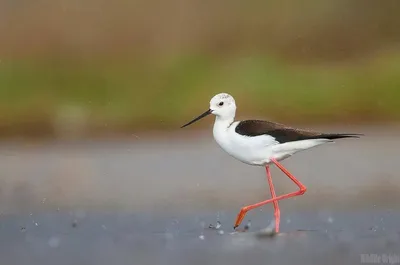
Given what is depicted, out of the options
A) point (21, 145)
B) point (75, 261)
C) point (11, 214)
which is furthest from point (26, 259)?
point (21, 145)

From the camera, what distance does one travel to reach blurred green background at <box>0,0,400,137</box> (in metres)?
11.6

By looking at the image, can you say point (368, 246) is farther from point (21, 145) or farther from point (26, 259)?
point (21, 145)

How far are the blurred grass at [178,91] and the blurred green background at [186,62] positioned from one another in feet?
0.04

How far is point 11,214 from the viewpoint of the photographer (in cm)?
799

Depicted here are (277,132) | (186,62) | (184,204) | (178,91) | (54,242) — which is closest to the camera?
(54,242)

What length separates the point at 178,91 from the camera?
1199cm

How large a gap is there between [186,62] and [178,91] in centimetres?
84

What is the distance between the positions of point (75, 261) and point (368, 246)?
145 cm

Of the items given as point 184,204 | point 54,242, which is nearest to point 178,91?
point 184,204

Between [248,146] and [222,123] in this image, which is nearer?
[248,146]

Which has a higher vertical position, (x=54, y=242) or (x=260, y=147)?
(x=260, y=147)

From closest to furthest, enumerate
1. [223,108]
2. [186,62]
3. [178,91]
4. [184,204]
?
[223,108] → [184,204] → [178,91] → [186,62]

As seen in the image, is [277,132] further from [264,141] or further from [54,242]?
[54,242]

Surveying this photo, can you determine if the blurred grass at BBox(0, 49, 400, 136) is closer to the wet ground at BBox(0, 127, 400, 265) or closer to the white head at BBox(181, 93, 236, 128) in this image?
the wet ground at BBox(0, 127, 400, 265)
